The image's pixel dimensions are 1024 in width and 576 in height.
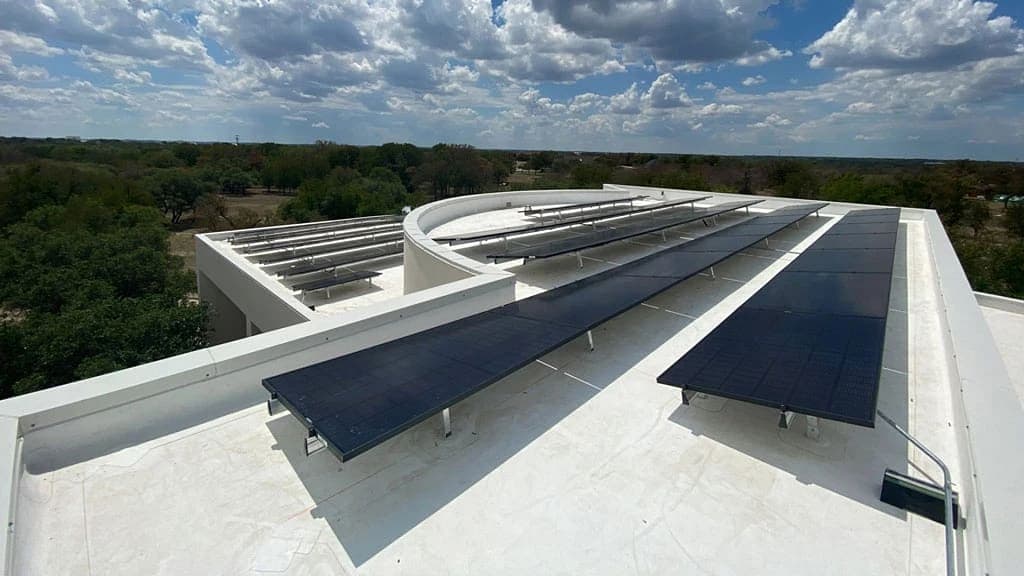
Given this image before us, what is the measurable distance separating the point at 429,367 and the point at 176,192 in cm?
7446

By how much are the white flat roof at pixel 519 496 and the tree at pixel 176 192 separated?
70.4m

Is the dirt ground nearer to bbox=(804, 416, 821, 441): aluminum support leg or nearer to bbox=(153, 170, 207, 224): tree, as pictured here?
bbox=(153, 170, 207, 224): tree

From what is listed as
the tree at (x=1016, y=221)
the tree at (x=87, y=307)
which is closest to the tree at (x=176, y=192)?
the tree at (x=87, y=307)

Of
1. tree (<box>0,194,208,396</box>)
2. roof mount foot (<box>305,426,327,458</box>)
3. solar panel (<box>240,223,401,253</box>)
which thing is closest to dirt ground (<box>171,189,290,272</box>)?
tree (<box>0,194,208,396</box>)

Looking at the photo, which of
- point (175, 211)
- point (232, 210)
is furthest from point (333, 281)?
point (232, 210)

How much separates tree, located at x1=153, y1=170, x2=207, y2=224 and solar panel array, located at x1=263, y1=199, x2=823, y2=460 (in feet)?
228

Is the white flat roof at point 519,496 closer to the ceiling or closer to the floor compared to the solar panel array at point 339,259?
closer to the ceiling

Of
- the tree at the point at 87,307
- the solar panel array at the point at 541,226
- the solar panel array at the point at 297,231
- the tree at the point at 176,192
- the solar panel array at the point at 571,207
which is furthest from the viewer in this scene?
the tree at the point at 176,192

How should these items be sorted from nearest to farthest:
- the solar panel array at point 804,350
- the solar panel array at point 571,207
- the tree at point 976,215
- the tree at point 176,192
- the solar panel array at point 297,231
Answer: the solar panel array at point 804,350
the solar panel array at point 571,207
the solar panel array at point 297,231
the tree at point 976,215
the tree at point 176,192

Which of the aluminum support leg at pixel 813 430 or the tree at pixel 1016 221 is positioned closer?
the aluminum support leg at pixel 813 430

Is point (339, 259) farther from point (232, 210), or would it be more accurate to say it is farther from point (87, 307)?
point (232, 210)

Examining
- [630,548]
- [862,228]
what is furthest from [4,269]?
[862,228]

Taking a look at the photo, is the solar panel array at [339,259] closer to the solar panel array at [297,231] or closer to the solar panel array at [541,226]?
the solar panel array at [541,226]

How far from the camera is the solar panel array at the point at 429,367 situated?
403 cm
